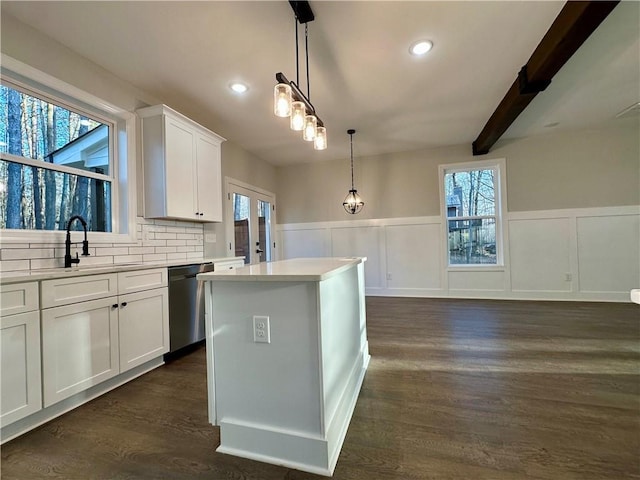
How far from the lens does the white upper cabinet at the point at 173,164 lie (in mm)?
2826

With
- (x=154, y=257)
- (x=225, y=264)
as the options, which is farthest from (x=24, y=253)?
(x=225, y=264)

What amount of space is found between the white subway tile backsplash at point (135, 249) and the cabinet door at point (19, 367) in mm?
568

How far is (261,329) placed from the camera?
4.56ft

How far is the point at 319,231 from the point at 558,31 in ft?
14.1

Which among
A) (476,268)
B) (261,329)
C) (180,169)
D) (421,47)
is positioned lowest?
(476,268)

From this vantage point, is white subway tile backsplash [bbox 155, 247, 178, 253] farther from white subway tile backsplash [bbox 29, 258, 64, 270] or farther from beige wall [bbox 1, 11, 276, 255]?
white subway tile backsplash [bbox 29, 258, 64, 270]

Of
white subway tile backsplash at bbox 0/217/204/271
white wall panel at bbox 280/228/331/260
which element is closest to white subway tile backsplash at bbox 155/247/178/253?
white subway tile backsplash at bbox 0/217/204/271

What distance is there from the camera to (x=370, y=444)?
1.48 m

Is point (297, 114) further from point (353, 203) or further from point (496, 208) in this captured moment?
point (496, 208)

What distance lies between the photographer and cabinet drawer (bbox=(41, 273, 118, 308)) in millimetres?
1714

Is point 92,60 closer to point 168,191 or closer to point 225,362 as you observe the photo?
point 168,191

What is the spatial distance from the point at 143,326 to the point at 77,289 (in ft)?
1.94

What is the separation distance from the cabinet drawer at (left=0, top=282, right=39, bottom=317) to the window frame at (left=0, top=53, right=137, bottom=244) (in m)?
0.54

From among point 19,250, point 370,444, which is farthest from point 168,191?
point 370,444
